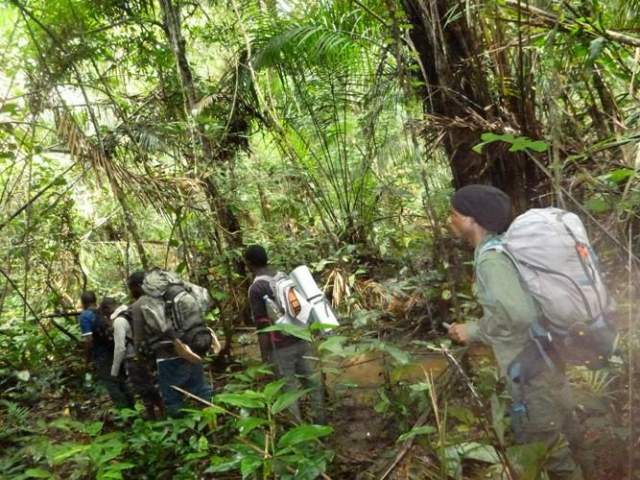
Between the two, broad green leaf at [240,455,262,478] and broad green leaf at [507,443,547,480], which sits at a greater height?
broad green leaf at [240,455,262,478]

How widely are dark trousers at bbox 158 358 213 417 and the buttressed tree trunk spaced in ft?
9.63

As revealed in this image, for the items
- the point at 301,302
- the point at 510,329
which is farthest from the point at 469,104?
the point at 510,329

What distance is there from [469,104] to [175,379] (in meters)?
3.44

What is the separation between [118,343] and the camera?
470 cm

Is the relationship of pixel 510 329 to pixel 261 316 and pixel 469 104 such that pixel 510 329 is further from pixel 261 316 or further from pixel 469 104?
pixel 469 104

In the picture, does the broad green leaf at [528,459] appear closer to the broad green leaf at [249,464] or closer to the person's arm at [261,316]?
the broad green leaf at [249,464]

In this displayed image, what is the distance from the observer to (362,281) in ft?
21.6

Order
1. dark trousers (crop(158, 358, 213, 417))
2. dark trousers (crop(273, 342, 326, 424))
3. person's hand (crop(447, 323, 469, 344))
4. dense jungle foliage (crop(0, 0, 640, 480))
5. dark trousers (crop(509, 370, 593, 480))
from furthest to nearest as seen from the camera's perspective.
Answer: dark trousers (crop(158, 358, 213, 417)) → dark trousers (crop(273, 342, 326, 424)) → dense jungle foliage (crop(0, 0, 640, 480)) → person's hand (crop(447, 323, 469, 344)) → dark trousers (crop(509, 370, 593, 480))

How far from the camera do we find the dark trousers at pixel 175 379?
436cm

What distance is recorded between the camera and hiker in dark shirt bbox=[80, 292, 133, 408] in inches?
199

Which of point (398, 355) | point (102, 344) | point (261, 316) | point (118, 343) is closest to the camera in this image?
point (398, 355)

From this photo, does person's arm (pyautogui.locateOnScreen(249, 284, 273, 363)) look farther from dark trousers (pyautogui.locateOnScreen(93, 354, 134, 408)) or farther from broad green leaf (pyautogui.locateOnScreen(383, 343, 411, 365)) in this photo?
dark trousers (pyautogui.locateOnScreen(93, 354, 134, 408))

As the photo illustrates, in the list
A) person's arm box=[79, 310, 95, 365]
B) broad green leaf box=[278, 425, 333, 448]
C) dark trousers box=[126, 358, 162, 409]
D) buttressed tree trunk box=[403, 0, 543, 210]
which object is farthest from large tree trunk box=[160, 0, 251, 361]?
broad green leaf box=[278, 425, 333, 448]

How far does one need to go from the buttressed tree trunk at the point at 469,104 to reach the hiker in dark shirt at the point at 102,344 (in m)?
3.67
